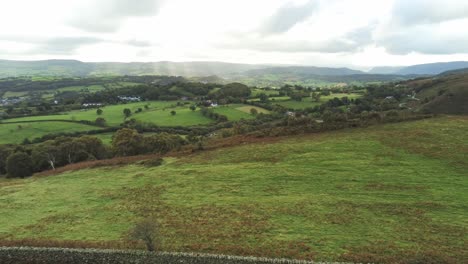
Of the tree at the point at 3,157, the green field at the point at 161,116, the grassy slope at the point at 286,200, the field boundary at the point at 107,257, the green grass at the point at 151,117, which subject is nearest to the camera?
the field boundary at the point at 107,257

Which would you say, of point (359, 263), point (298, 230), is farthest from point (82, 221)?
point (359, 263)

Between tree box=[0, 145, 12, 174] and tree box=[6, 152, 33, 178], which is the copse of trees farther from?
tree box=[0, 145, 12, 174]

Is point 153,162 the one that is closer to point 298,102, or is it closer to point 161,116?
point 161,116

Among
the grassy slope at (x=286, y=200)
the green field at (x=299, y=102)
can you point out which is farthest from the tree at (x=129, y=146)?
the green field at (x=299, y=102)

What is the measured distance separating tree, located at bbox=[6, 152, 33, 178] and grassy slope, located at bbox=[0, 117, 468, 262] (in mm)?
15502

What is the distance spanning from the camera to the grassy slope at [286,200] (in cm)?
2458

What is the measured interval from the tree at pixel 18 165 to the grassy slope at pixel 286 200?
A: 15502 millimetres

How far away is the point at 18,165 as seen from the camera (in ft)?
205

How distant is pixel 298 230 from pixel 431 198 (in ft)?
46.6

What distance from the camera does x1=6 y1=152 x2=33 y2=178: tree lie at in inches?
2458

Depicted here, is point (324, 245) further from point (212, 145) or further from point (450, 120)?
point (450, 120)

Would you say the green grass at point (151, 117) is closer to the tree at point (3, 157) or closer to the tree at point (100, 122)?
the tree at point (100, 122)

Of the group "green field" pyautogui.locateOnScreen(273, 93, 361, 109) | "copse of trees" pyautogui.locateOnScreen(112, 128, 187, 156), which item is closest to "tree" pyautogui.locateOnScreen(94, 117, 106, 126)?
"copse of trees" pyautogui.locateOnScreen(112, 128, 187, 156)

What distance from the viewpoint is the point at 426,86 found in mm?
176375
